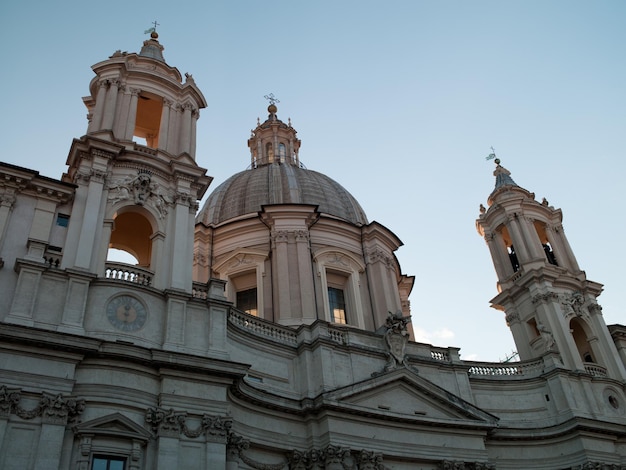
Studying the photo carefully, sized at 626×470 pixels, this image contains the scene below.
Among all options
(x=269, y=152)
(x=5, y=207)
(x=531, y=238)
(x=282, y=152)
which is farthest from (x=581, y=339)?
(x=5, y=207)

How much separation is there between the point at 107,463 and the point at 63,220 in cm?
819

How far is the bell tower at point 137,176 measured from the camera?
20.1 meters

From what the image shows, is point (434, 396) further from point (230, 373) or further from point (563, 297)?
point (563, 297)

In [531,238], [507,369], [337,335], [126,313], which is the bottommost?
[126,313]

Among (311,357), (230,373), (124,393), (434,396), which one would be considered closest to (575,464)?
(434,396)

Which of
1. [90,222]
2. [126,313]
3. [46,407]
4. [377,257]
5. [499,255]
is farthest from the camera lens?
[499,255]

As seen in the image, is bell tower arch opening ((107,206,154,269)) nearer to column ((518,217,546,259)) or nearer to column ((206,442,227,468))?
column ((206,442,227,468))

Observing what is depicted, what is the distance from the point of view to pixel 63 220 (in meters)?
20.2

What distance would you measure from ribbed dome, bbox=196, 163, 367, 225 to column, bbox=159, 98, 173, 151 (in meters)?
8.10

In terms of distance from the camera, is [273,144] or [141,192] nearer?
[141,192]

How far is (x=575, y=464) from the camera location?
24.9 metres

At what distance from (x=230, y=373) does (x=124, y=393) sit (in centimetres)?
311

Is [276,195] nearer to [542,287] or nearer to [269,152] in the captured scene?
[269,152]

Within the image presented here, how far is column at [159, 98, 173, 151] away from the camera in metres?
23.8
